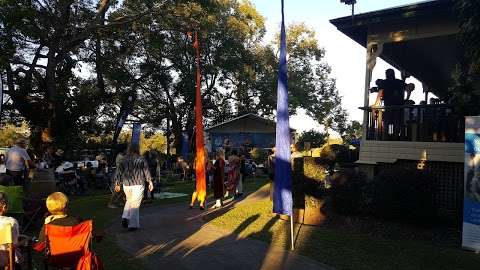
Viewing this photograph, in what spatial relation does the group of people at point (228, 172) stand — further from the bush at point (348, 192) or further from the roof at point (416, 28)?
the roof at point (416, 28)

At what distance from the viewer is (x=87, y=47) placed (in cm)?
2725

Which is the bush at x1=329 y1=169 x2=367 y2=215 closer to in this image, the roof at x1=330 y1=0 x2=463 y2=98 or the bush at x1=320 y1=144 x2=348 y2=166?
the roof at x1=330 y1=0 x2=463 y2=98

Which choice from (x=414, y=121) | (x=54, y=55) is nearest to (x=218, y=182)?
(x=414, y=121)

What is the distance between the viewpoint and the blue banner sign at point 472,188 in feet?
26.6

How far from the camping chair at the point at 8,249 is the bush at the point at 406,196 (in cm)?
703

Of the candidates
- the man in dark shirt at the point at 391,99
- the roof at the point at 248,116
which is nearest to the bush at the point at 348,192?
the man in dark shirt at the point at 391,99

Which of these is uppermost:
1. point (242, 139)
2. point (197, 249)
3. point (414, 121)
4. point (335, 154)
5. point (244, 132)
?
point (244, 132)

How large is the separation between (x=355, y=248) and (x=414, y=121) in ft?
17.6

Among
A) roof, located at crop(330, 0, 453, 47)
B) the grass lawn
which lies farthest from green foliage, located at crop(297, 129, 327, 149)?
the grass lawn

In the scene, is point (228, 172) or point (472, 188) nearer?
point (472, 188)

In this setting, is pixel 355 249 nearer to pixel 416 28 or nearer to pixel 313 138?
pixel 416 28

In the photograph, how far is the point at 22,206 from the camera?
9.06 m

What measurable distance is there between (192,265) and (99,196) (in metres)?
9.79

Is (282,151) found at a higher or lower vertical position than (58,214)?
higher
